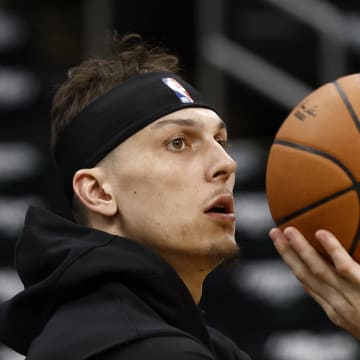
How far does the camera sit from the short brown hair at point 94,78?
13.3 ft

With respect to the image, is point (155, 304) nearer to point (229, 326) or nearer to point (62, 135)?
point (62, 135)

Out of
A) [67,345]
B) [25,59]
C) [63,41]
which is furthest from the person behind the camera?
[63,41]

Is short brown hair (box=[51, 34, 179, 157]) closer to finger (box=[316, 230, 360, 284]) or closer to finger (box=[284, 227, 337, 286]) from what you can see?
finger (box=[284, 227, 337, 286])

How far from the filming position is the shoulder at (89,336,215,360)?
316 centimetres

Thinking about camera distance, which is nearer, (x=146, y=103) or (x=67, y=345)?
(x=67, y=345)

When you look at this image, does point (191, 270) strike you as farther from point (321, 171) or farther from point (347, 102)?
point (347, 102)

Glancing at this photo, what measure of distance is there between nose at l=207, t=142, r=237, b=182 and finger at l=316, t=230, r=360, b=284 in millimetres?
611

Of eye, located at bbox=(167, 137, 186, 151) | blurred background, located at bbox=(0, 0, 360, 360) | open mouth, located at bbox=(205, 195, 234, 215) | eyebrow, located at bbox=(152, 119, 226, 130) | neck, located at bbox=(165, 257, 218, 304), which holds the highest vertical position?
eyebrow, located at bbox=(152, 119, 226, 130)

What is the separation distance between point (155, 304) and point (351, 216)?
67 cm

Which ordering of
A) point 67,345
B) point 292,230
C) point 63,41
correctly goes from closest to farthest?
point 67,345
point 292,230
point 63,41

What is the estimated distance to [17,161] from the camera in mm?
7715

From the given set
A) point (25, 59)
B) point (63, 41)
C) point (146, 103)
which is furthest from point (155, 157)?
point (63, 41)

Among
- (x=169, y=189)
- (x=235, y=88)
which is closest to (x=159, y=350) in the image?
(x=169, y=189)

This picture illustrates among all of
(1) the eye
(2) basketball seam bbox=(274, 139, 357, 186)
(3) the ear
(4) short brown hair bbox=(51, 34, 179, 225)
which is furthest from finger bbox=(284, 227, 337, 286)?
(4) short brown hair bbox=(51, 34, 179, 225)
